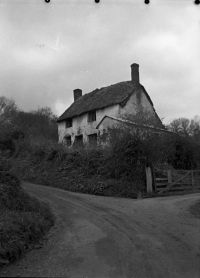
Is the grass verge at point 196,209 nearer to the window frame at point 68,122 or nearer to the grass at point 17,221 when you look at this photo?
the grass at point 17,221

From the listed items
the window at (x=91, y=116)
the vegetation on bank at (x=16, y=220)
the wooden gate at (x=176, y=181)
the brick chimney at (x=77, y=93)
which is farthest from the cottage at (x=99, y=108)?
the vegetation on bank at (x=16, y=220)

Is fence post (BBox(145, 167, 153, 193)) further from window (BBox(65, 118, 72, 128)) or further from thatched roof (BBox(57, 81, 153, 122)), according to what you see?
window (BBox(65, 118, 72, 128))

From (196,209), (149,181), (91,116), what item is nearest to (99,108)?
(91,116)

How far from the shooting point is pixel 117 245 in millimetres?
10172

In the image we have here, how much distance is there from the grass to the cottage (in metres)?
22.2

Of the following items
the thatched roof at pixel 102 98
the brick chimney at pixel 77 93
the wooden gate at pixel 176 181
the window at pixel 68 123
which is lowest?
the wooden gate at pixel 176 181

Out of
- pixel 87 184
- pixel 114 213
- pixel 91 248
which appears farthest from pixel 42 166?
pixel 91 248

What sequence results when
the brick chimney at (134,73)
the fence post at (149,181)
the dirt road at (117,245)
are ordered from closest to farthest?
the dirt road at (117,245) < the fence post at (149,181) < the brick chimney at (134,73)

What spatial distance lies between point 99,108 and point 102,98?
1.91m

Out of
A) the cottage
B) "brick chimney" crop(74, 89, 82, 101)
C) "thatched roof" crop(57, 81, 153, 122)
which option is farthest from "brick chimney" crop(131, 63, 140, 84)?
"brick chimney" crop(74, 89, 82, 101)

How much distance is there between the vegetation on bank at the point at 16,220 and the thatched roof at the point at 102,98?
24.4 m

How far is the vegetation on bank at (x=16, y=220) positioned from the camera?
9.09 m

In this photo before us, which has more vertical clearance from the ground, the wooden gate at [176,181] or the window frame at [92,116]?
the window frame at [92,116]

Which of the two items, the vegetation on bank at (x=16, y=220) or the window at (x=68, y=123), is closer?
the vegetation on bank at (x=16, y=220)
